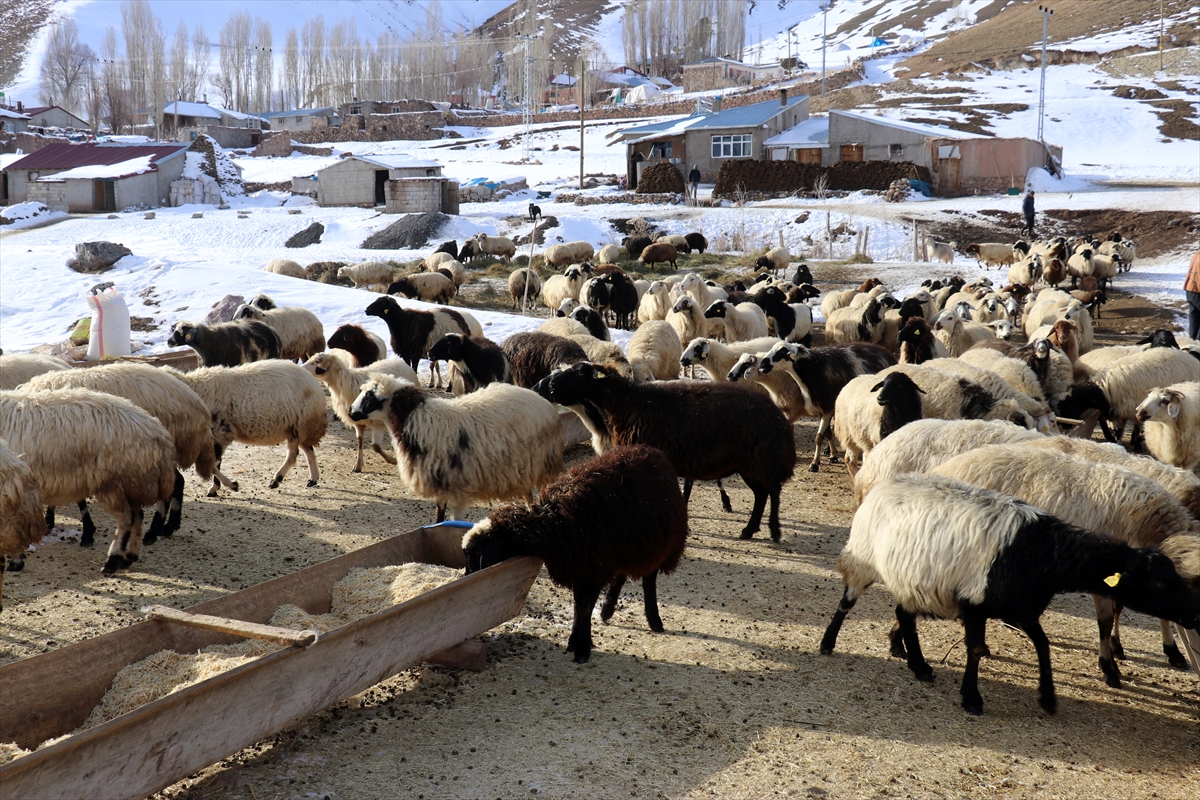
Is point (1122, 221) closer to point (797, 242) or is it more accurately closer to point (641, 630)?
point (797, 242)

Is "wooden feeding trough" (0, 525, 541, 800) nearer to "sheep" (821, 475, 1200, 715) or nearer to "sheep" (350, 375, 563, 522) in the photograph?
"sheep" (350, 375, 563, 522)

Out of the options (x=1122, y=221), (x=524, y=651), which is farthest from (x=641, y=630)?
(x=1122, y=221)

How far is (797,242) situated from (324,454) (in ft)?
79.3

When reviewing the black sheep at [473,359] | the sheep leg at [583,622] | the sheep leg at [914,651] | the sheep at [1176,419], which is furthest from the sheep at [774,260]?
the sheep leg at [583,622]

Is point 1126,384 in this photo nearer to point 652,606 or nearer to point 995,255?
point 652,606

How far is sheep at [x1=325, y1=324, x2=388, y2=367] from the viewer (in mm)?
11570

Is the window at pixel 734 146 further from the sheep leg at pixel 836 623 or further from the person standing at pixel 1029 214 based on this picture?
the sheep leg at pixel 836 623

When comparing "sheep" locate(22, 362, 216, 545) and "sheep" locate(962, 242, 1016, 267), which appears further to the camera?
"sheep" locate(962, 242, 1016, 267)

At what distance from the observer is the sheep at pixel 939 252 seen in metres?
26.9

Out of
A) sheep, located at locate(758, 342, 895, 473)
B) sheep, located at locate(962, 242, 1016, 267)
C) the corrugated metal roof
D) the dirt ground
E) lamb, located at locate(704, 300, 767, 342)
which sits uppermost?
the corrugated metal roof

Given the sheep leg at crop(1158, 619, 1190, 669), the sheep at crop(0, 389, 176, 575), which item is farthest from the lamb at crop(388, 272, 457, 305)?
the sheep leg at crop(1158, 619, 1190, 669)

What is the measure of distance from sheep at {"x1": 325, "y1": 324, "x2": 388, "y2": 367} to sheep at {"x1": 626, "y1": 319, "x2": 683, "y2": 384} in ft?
11.1

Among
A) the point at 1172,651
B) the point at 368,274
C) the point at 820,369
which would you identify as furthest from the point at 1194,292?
the point at 368,274

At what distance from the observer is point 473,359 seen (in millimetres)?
10562
